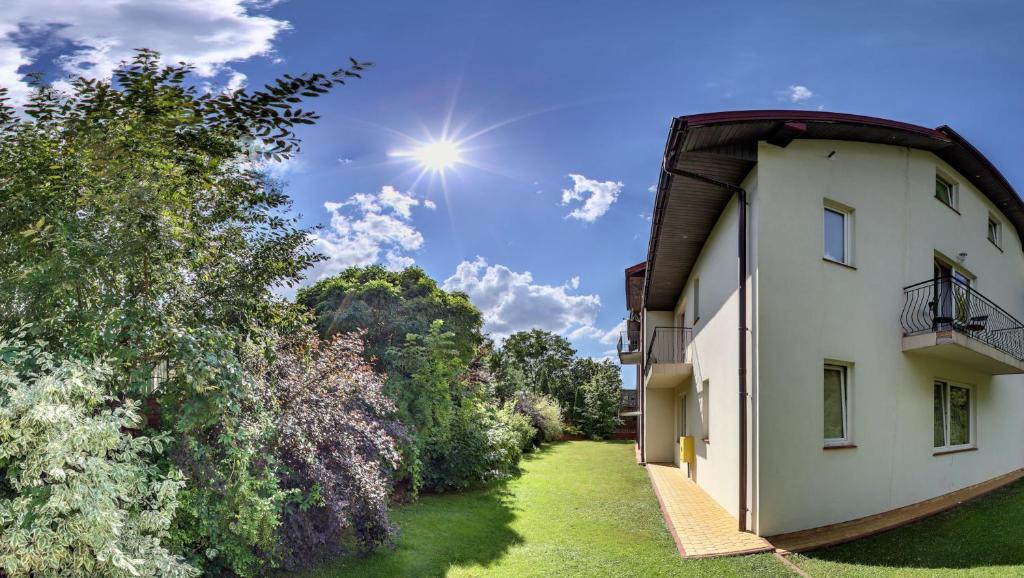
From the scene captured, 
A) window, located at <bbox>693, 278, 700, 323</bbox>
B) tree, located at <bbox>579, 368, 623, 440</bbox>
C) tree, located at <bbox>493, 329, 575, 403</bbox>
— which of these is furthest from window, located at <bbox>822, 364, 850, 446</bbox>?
tree, located at <bbox>493, 329, 575, 403</bbox>

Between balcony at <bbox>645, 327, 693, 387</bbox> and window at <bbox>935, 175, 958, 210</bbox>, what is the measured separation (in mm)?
6168

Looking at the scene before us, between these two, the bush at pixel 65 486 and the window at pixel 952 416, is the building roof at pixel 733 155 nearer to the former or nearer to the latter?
the window at pixel 952 416

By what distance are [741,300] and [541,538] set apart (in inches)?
191

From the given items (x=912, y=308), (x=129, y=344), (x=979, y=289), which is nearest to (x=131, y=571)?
(x=129, y=344)

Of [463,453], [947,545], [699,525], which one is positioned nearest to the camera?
[947,545]

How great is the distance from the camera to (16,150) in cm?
544

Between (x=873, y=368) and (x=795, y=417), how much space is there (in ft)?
7.50

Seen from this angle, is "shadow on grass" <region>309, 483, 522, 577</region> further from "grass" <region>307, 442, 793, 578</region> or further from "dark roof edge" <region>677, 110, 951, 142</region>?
"dark roof edge" <region>677, 110, 951, 142</region>

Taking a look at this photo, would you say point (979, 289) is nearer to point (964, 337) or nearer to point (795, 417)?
point (964, 337)

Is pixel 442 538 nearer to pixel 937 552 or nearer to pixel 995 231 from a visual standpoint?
pixel 937 552

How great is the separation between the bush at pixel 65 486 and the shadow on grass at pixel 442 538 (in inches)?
104

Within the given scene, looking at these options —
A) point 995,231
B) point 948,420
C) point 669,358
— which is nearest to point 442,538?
point 948,420

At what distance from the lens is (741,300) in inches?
357

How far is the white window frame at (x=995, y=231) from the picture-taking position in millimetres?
14216
